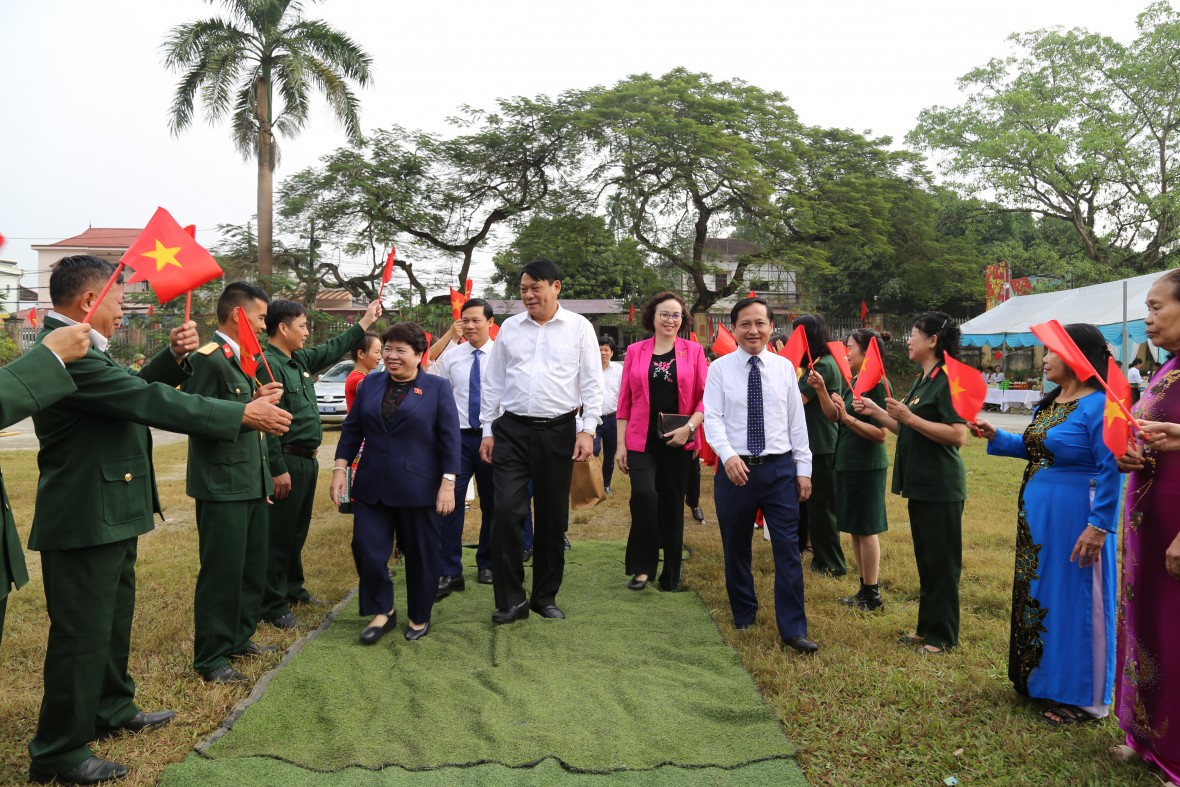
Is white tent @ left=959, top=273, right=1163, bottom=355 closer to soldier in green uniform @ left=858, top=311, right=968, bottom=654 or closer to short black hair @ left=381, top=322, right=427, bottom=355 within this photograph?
soldier in green uniform @ left=858, top=311, right=968, bottom=654

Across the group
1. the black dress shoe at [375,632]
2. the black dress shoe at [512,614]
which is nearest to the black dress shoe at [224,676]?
the black dress shoe at [375,632]

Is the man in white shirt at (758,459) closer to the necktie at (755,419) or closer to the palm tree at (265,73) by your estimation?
the necktie at (755,419)

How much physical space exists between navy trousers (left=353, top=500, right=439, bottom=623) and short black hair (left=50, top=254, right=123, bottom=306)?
182 cm

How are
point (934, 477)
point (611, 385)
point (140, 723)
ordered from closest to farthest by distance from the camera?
point (140, 723)
point (934, 477)
point (611, 385)

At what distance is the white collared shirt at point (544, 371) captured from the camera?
4.52m

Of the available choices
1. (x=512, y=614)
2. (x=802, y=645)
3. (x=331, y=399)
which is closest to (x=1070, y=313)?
(x=331, y=399)

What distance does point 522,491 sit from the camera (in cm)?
455

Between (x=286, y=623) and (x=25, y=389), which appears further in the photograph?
(x=286, y=623)

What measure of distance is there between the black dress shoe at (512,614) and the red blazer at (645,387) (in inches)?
49.7

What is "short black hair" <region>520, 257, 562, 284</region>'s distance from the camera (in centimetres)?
457

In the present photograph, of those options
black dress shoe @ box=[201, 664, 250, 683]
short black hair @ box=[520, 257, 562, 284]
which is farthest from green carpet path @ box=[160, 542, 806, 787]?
short black hair @ box=[520, 257, 562, 284]

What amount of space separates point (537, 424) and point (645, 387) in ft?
3.06

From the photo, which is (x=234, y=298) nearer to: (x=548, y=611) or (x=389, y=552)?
(x=389, y=552)

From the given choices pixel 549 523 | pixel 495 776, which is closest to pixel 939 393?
pixel 549 523
